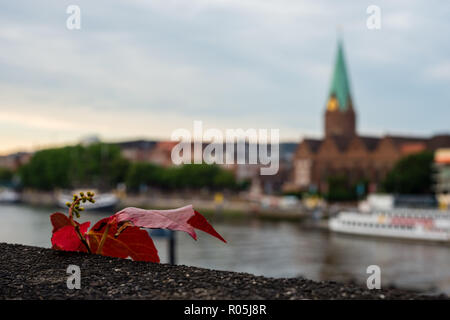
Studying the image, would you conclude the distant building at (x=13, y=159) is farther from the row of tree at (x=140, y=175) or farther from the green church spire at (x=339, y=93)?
the green church spire at (x=339, y=93)

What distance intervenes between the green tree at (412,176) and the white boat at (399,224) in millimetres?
9070

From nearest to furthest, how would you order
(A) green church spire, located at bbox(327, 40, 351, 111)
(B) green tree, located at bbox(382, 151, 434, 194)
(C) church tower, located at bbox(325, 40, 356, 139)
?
(B) green tree, located at bbox(382, 151, 434, 194) < (A) green church spire, located at bbox(327, 40, 351, 111) < (C) church tower, located at bbox(325, 40, 356, 139)

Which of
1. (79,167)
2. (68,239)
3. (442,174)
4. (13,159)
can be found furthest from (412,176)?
(13,159)

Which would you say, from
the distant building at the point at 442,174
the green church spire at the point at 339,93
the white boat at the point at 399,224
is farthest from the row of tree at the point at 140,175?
the green church spire at the point at 339,93

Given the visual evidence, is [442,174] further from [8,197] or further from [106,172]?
[8,197]

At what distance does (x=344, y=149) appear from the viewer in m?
A: 73.7

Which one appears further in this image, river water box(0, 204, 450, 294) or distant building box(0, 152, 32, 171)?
distant building box(0, 152, 32, 171)

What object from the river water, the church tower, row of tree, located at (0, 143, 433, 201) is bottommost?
the river water

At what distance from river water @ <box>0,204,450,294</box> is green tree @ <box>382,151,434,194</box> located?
11.1 m

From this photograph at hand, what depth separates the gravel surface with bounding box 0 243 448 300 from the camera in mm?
2531

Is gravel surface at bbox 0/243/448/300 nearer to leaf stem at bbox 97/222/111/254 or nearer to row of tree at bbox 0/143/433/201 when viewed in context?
leaf stem at bbox 97/222/111/254

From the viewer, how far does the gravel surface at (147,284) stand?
2.53 m
